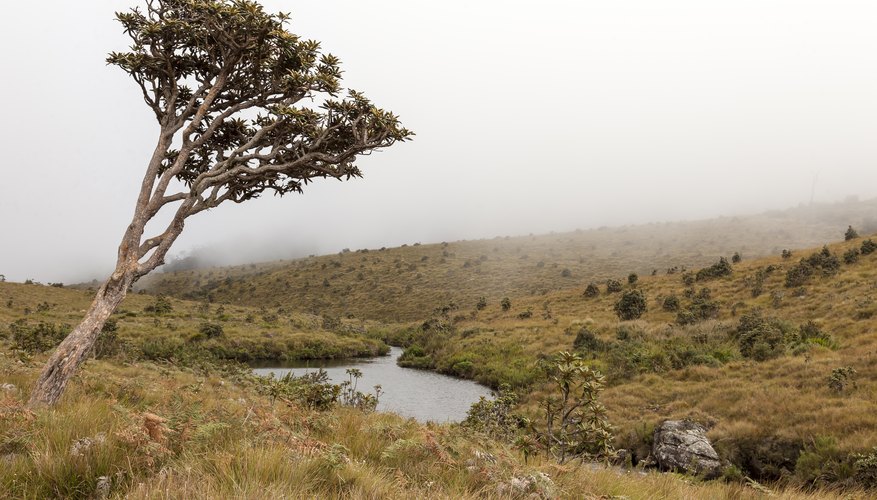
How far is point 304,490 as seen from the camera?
3629mm

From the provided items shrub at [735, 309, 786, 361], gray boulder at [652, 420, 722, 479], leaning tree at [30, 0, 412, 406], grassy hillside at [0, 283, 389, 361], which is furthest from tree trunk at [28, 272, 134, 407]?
shrub at [735, 309, 786, 361]

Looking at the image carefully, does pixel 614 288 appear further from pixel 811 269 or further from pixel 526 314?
pixel 811 269

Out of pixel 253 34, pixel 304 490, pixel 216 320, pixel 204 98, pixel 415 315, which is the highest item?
pixel 253 34

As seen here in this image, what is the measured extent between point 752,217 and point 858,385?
Result: 364ft

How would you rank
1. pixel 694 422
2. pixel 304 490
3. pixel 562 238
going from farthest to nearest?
pixel 562 238, pixel 694 422, pixel 304 490

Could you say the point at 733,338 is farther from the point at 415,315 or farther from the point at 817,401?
the point at 415,315

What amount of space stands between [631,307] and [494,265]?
49220 mm

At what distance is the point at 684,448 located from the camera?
14.3 meters

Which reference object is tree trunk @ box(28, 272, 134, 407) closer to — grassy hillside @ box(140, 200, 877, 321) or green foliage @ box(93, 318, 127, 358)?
green foliage @ box(93, 318, 127, 358)

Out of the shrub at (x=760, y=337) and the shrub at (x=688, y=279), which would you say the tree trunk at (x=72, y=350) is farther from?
the shrub at (x=688, y=279)

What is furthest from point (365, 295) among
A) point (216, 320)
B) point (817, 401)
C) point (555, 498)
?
point (555, 498)

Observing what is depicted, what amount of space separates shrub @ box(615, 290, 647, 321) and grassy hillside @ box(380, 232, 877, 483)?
568 mm

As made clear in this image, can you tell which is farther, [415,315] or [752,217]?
[752,217]

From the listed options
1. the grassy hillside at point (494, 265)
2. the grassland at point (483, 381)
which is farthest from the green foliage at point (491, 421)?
the grassy hillside at point (494, 265)
